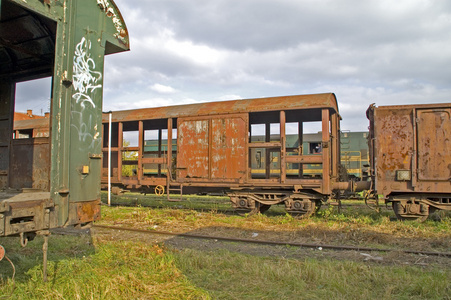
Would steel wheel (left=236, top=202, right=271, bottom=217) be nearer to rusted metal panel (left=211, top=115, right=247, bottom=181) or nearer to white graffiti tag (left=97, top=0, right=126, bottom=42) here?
rusted metal panel (left=211, top=115, right=247, bottom=181)

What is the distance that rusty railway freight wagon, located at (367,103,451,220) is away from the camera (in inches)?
334

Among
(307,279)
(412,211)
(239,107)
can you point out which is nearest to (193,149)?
(239,107)

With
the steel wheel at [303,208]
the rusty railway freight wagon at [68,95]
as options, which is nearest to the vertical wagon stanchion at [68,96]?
the rusty railway freight wagon at [68,95]

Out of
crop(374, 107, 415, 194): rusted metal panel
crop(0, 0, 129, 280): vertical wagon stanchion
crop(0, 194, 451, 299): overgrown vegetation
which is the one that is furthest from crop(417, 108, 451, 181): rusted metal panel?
crop(0, 0, 129, 280): vertical wagon stanchion

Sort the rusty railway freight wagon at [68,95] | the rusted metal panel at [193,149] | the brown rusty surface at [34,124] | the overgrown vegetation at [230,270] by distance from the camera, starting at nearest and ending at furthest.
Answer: the rusty railway freight wagon at [68,95] < the overgrown vegetation at [230,270] < the rusted metal panel at [193,149] < the brown rusty surface at [34,124]

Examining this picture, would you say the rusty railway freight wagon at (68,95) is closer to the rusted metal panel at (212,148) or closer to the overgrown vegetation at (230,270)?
the overgrown vegetation at (230,270)

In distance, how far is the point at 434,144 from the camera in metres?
8.60

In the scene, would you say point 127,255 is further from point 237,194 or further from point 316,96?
point 316,96

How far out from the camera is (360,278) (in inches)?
176

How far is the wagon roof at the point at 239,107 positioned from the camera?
9.58 metres

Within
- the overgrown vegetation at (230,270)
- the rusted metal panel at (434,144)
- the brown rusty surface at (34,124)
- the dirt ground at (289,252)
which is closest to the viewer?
the overgrown vegetation at (230,270)

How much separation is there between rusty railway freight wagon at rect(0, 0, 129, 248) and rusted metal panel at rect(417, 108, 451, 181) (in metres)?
7.93

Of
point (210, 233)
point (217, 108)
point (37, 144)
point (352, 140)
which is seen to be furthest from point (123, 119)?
point (352, 140)

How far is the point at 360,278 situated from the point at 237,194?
230 inches
